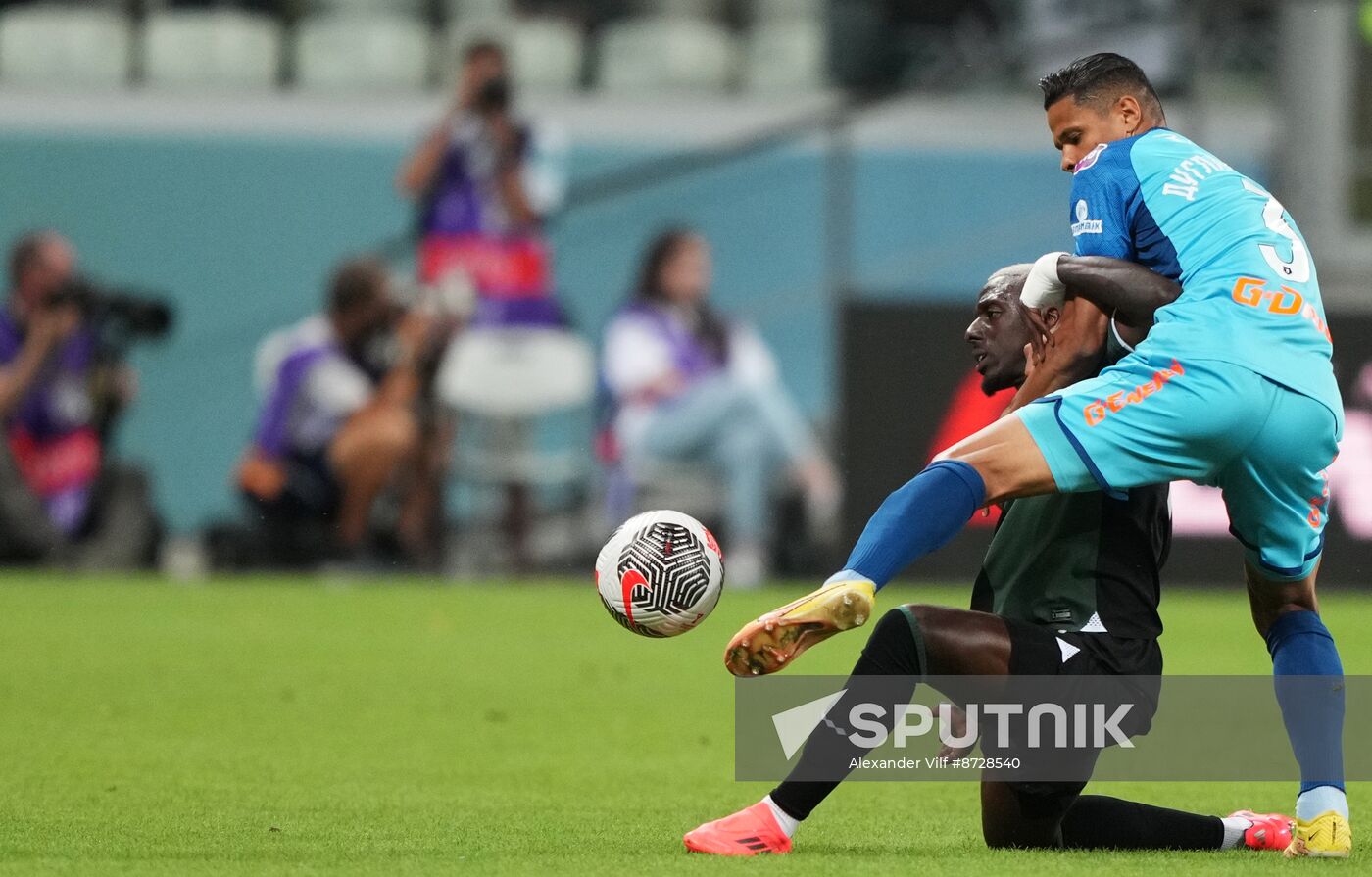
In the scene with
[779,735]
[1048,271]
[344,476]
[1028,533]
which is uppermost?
[1048,271]

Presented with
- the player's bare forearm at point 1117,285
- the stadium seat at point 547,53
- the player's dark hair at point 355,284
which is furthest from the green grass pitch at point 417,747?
the stadium seat at point 547,53

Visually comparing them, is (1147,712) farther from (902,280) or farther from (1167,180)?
(902,280)

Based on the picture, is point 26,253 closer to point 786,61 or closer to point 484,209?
point 484,209

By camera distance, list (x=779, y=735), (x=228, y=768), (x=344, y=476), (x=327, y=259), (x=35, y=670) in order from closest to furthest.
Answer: (x=779, y=735) < (x=228, y=768) < (x=35, y=670) < (x=344, y=476) < (x=327, y=259)

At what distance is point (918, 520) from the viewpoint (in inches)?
167

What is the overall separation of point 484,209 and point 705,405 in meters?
2.01

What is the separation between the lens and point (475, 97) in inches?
550

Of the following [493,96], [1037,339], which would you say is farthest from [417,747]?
[493,96]

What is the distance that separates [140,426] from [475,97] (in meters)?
3.24

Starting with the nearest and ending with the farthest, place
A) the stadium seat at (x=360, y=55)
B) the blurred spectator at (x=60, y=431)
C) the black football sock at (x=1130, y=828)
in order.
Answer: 1. the black football sock at (x=1130, y=828)
2. the blurred spectator at (x=60, y=431)
3. the stadium seat at (x=360, y=55)

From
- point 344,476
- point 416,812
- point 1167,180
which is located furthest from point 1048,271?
point 344,476

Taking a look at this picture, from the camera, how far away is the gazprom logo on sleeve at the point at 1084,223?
4582 mm

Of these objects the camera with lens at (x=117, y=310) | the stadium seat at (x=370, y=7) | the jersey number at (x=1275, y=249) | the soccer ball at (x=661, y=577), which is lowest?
the camera with lens at (x=117, y=310)

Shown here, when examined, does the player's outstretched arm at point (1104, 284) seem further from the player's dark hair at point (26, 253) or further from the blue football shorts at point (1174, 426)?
the player's dark hair at point (26, 253)
